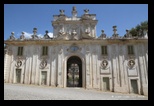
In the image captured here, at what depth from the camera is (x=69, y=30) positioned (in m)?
25.9

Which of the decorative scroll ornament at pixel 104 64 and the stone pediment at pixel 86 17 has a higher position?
the stone pediment at pixel 86 17

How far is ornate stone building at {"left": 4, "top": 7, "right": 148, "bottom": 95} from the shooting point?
23.2m

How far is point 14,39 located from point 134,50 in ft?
63.1

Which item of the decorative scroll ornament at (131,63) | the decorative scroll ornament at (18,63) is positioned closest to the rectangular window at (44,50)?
the decorative scroll ornament at (18,63)

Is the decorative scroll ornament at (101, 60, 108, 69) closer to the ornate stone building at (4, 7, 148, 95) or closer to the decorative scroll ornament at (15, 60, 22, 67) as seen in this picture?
the ornate stone building at (4, 7, 148, 95)

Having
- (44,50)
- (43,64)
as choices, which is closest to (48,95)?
(43,64)

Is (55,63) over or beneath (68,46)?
beneath

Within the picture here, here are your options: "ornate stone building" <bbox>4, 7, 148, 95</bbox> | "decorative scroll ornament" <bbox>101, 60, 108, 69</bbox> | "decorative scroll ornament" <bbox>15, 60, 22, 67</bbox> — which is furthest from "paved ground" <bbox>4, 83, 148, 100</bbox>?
"decorative scroll ornament" <bbox>15, 60, 22, 67</bbox>

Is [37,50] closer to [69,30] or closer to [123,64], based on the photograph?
[69,30]

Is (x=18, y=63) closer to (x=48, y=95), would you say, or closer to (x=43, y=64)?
(x=43, y=64)

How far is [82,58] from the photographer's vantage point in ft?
79.3

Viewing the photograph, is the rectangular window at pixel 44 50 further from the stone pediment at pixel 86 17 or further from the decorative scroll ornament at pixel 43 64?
the stone pediment at pixel 86 17

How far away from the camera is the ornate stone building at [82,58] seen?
76.1 feet

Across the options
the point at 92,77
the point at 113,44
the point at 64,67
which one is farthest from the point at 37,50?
the point at 113,44
